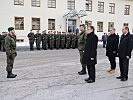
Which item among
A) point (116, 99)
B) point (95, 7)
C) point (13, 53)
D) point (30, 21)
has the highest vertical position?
point (95, 7)

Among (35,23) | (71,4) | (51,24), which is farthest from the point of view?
(71,4)

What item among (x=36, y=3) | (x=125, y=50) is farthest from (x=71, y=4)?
(x=125, y=50)

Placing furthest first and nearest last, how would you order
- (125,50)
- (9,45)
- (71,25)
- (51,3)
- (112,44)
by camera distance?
(71,25) < (51,3) < (112,44) < (9,45) < (125,50)

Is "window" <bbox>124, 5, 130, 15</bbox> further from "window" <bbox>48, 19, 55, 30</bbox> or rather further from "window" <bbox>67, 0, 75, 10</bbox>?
"window" <bbox>48, 19, 55, 30</bbox>

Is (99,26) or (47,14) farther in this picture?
(99,26)

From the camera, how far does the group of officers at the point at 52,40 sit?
2013 centimetres

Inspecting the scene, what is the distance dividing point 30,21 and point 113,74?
22.7m

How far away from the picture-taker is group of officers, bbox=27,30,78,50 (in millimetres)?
20131

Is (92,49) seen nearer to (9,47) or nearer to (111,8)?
(9,47)

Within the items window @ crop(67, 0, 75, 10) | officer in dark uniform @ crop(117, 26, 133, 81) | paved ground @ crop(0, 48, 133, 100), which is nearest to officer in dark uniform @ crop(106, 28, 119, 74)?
paved ground @ crop(0, 48, 133, 100)

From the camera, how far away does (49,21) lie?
3183 cm

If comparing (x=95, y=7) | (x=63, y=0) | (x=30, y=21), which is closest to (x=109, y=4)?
(x=95, y=7)

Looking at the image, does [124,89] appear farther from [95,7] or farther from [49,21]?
[95,7]

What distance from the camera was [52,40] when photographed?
2038 cm
